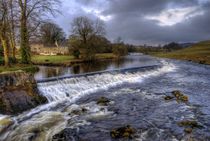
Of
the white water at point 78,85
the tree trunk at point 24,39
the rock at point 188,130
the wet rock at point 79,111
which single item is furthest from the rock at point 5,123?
the tree trunk at point 24,39

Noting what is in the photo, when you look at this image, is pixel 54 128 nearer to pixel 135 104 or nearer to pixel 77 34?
pixel 135 104

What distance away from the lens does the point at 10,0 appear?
26.1 metres

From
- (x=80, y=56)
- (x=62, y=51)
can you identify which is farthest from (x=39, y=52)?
(x=80, y=56)

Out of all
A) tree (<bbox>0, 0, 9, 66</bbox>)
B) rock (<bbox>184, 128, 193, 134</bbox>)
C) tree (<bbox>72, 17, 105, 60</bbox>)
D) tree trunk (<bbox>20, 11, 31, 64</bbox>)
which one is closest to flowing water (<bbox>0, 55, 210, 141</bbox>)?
rock (<bbox>184, 128, 193, 134</bbox>)

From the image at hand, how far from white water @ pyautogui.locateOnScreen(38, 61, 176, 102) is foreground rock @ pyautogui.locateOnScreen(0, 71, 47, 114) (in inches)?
47.8

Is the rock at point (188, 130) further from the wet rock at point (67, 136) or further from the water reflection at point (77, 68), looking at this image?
the water reflection at point (77, 68)

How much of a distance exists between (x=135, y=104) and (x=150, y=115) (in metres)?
2.29

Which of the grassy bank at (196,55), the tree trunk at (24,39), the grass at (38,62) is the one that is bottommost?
the grassy bank at (196,55)

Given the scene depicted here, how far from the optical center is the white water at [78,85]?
15.9 meters

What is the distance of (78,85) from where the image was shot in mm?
18547

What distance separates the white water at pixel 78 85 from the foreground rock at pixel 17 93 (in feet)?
3.98

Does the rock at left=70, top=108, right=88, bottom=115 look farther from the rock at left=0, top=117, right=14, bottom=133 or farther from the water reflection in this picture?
the water reflection

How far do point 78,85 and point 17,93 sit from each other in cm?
599

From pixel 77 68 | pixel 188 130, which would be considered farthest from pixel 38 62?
pixel 188 130
